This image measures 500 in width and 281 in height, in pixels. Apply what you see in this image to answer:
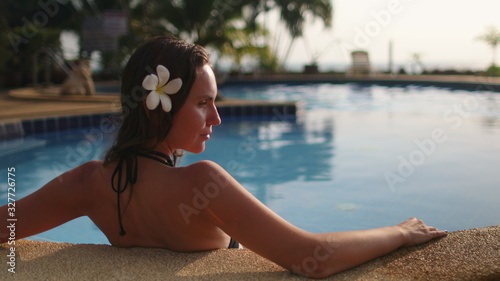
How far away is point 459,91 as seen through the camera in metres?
15.1

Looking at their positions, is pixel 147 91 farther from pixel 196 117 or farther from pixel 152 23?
pixel 152 23

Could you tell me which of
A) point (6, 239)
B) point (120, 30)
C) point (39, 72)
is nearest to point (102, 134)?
point (6, 239)

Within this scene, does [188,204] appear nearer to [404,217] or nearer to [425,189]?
[404,217]

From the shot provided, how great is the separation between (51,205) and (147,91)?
1.74 ft

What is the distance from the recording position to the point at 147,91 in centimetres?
139

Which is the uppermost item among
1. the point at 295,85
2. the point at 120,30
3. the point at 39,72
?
the point at 120,30

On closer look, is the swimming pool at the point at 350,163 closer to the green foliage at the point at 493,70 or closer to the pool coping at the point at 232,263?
the pool coping at the point at 232,263

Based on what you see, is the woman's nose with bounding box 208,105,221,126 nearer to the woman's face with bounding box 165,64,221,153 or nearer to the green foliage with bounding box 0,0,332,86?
the woman's face with bounding box 165,64,221,153

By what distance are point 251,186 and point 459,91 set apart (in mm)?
12038

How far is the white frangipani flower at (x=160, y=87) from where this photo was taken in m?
1.34

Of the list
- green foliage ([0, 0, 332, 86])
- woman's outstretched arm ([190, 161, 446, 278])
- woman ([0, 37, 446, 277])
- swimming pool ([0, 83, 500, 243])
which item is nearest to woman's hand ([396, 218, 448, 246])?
woman ([0, 37, 446, 277])
